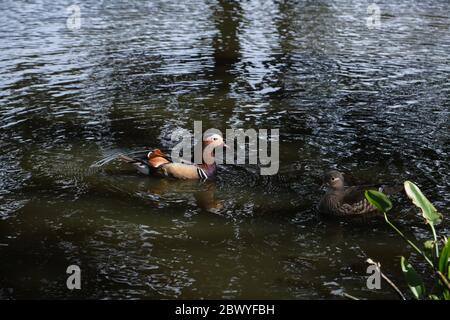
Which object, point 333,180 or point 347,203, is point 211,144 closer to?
point 333,180

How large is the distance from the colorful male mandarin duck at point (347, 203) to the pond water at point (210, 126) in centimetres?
18

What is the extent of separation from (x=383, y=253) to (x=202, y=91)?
6.48 meters

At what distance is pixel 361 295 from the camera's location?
252 inches

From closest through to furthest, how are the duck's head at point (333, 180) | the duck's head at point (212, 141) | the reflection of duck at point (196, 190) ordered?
the duck's head at point (333, 180)
the reflection of duck at point (196, 190)
the duck's head at point (212, 141)

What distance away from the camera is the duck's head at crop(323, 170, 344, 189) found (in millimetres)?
8211

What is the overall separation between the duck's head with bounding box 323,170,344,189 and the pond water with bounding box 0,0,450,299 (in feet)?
1.23

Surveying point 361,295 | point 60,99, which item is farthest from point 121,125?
point 361,295

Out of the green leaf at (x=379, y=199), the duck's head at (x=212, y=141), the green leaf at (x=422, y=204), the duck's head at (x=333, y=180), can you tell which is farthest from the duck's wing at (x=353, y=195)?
the green leaf at (x=422, y=204)

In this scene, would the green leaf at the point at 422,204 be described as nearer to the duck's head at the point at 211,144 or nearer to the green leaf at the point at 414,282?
the green leaf at the point at 414,282

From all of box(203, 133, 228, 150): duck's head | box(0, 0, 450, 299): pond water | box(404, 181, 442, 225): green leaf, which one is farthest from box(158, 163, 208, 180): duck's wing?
box(404, 181, 442, 225): green leaf

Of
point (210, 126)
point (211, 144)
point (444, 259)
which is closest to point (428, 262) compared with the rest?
point (444, 259)

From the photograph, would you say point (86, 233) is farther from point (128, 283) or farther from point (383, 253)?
point (383, 253)

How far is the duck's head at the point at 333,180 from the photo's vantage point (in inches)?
323

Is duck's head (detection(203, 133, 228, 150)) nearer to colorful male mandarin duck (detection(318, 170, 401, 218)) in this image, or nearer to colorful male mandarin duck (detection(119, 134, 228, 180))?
colorful male mandarin duck (detection(119, 134, 228, 180))
